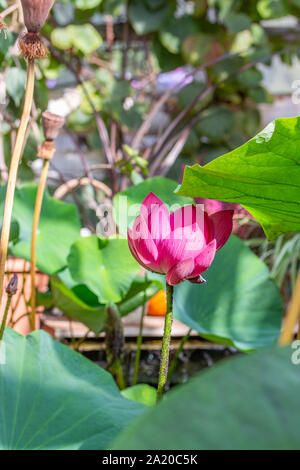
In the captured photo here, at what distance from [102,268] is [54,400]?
29 centimetres

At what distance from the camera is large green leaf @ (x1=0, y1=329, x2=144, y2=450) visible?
0.80 ft

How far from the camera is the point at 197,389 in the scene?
0.10m

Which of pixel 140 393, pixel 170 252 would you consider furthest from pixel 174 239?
pixel 140 393

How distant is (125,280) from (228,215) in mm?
294

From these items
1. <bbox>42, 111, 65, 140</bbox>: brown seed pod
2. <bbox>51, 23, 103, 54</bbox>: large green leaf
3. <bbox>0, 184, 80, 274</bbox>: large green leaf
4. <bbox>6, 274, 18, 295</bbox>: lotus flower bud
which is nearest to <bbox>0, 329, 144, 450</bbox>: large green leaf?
<bbox>6, 274, 18, 295</bbox>: lotus flower bud

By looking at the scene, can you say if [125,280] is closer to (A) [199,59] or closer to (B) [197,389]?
(B) [197,389]

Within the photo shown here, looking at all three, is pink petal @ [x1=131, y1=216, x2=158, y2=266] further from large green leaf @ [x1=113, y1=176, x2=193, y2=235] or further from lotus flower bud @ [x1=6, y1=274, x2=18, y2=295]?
large green leaf @ [x1=113, y1=176, x2=193, y2=235]

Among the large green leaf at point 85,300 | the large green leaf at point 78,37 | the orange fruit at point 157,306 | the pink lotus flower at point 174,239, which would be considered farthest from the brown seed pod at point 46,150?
the large green leaf at point 78,37

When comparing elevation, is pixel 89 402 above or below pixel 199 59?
below

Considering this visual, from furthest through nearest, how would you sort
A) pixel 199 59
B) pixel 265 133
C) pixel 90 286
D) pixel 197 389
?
pixel 199 59
pixel 90 286
pixel 265 133
pixel 197 389

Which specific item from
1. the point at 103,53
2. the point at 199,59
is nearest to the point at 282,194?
the point at 199,59

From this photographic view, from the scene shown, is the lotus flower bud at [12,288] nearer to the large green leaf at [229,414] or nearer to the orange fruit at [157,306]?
the large green leaf at [229,414]

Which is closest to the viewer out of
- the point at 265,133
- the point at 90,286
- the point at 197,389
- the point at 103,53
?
the point at 197,389
